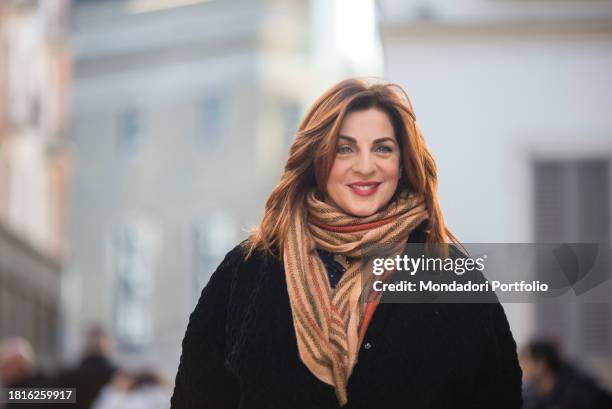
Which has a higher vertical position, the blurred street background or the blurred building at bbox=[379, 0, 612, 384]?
the blurred street background

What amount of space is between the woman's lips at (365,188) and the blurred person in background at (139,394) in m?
3.38

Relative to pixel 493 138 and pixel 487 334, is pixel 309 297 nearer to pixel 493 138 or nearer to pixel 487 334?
pixel 487 334

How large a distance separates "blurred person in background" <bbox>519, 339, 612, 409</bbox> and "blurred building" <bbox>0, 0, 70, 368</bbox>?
12.9m

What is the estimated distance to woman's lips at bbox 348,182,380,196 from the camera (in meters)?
3.39

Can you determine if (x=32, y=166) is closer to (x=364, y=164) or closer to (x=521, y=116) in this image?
(x=521, y=116)

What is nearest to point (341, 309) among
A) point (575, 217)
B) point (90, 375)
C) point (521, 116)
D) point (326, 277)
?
point (326, 277)

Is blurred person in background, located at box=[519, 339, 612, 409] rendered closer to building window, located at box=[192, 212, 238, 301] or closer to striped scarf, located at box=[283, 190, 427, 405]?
striped scarf, located at box=[283, 190, 427, 405]

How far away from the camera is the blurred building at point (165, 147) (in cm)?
2091

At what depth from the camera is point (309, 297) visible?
3291 mm

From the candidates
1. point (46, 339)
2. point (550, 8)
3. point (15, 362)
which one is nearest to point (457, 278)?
point (550, 8)

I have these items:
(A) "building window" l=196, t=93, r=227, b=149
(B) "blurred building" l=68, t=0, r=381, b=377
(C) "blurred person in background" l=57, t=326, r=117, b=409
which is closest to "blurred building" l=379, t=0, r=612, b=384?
(C) "blurred person in background" l=57, t=326, r=117, b=409

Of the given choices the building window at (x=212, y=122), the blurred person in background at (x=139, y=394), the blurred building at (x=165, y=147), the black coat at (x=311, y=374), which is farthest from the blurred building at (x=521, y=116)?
the building window at (x=212, y=122)

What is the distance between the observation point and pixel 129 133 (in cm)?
2388

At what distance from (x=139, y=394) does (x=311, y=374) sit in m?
3.62
